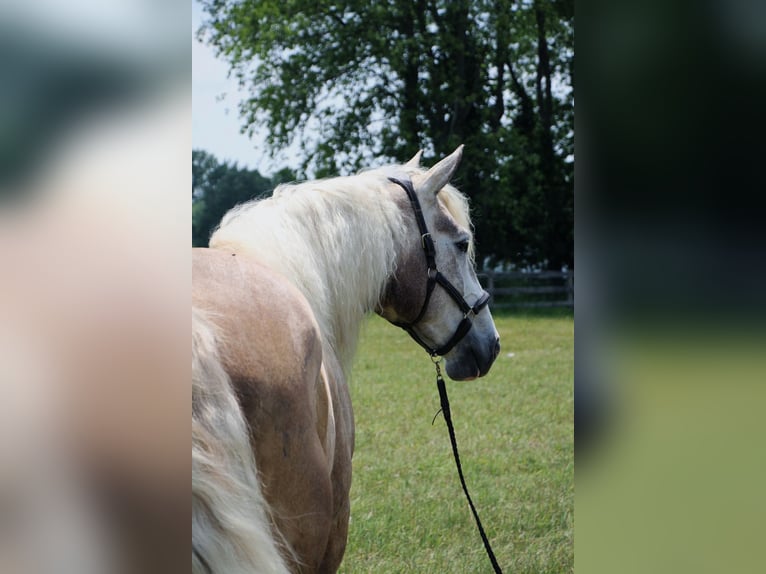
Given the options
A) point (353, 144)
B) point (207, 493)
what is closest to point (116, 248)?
point (207, 493)

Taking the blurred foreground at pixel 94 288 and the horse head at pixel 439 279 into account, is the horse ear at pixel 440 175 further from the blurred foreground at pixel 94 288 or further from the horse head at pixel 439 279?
the blurred foreground at pixel 94 288

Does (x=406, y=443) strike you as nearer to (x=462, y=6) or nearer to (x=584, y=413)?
(x=584, y=413)

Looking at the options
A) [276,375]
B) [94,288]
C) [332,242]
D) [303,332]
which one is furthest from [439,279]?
[94,288]

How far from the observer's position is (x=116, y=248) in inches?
20.8

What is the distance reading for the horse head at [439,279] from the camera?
7.77 feet

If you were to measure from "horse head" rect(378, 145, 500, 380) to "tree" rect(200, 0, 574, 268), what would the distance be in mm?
16294

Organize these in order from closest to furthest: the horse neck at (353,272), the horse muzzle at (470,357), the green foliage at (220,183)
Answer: the horse neck at (353,272) < the horse muzzle at (470,357) < the green foliage at (220,183)

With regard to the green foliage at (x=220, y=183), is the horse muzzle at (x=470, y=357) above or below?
below

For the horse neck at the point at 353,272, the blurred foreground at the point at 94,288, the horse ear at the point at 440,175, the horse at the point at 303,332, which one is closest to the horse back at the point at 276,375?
the horse at the point at 303,332

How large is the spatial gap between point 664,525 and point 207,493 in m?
0.76

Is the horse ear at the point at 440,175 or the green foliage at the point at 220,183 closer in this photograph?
the horse ear at the point at 440,175

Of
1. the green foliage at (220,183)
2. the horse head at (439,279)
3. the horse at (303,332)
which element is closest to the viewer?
the horse at (303,332)

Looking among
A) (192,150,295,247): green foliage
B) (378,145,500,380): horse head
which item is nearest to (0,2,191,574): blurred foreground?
(378,145,500,380): horse head

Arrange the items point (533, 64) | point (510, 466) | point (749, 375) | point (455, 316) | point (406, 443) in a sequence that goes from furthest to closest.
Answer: point (533, 64)
point (406, 443)
point (510, 466)
point (455, 316)
point (749, 375)
